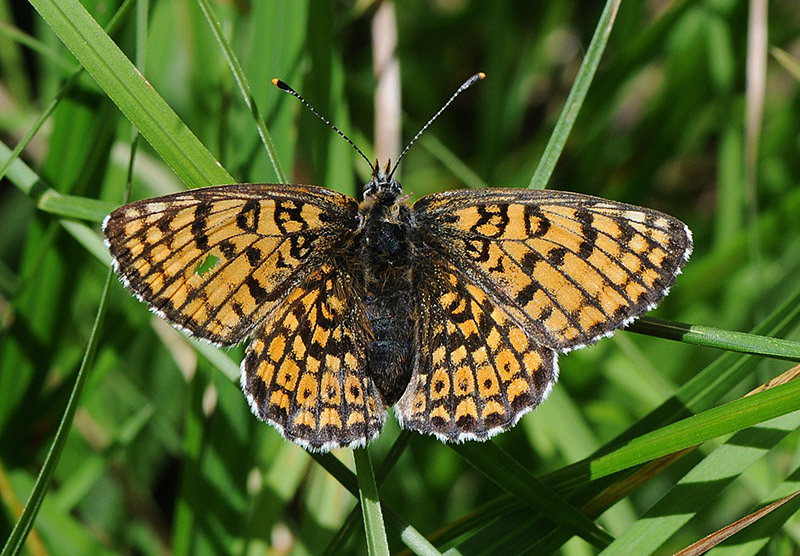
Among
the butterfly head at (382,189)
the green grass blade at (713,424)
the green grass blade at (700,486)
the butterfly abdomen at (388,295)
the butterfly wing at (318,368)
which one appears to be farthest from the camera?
the butterfly head at (382,189)

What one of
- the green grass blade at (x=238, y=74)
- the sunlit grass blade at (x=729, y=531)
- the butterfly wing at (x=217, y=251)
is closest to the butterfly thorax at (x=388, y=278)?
the butterfly wing at (x=217, y=251)

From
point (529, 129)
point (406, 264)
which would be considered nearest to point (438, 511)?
point (406, 264)

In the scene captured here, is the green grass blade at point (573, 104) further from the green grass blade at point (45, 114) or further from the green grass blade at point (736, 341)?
the green grass blade at point (45, 114)

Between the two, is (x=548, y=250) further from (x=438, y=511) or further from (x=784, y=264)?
(x=784, y=264)

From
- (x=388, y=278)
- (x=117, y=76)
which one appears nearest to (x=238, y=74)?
(x=117, y=76)

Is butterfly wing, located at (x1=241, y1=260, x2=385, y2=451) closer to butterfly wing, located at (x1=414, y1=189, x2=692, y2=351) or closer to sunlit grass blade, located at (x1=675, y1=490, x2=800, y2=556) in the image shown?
butterfly wing, located at (x1=414, y1=189, x2=692, y2=351)

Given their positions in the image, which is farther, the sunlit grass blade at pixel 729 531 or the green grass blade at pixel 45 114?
the green grass blade at pixel 45 114

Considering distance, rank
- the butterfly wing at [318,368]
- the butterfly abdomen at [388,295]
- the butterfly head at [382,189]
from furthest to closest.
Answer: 1. the butterfly head at [382,189]
2. the butterfly abdomen at [388,295]
3. the butterfly wing at [318,368]
